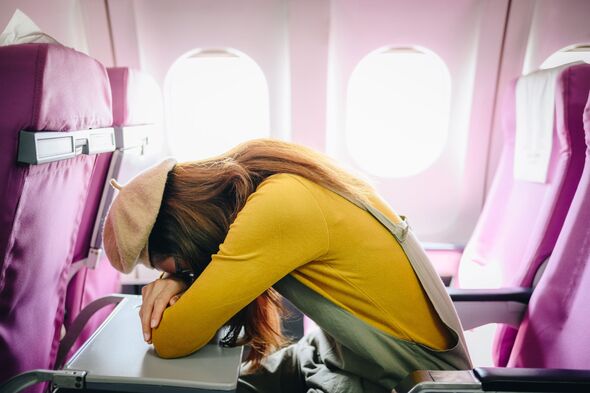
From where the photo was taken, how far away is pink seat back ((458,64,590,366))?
1369mm

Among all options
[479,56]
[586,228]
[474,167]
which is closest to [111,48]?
[479,56]

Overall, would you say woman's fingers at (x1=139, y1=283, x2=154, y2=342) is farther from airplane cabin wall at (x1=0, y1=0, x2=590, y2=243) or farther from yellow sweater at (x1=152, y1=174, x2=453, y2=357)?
airplane cabin wall at (x1=0, y1=0, x2=590, y2=243)

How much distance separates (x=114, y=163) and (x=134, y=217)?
1.55ft

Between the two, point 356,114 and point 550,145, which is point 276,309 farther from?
point 356,114

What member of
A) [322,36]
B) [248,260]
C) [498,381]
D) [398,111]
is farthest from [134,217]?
[398,111]

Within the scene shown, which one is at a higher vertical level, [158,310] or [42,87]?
[42,87]

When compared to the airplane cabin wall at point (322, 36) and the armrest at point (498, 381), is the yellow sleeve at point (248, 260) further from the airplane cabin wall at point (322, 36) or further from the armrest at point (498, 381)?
the airplane cabin wall at point (322, 36)

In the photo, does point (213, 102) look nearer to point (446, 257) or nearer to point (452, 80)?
point (452, 80)

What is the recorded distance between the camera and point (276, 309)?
128 centimetres

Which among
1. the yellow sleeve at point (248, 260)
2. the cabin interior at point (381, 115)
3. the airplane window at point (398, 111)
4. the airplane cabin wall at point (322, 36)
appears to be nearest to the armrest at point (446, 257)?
the cabin interior at point (381, 115)

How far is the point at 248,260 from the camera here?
891 mm

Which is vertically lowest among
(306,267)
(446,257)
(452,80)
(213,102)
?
(446,257)

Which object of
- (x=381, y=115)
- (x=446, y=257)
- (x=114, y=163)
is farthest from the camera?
(x=381, y=115)

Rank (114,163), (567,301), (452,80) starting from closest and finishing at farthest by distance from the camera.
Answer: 1. (567,301)
2. (114,163)
3. (452,80)
